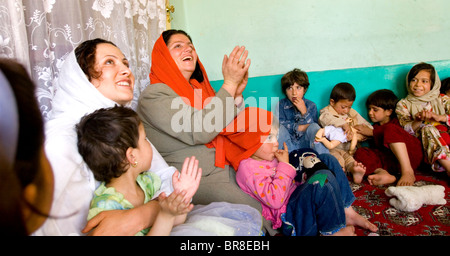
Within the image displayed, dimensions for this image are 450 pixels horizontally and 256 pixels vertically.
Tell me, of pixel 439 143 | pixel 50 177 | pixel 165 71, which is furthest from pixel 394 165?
pixel 50 177

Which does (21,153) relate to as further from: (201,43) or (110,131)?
(201,43)

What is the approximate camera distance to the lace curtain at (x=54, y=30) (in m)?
1.05

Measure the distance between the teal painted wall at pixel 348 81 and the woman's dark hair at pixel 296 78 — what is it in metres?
0.20

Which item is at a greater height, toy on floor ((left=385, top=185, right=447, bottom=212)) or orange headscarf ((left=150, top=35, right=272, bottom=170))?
→ orange headscarf ((left=150, top=35, right=272, bottom=170))

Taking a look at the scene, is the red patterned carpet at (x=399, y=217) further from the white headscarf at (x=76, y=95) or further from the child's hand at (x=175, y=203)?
the white headscarf at (x=76, y=95)

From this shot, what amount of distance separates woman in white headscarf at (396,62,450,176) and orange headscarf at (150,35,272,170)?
1.33 metres

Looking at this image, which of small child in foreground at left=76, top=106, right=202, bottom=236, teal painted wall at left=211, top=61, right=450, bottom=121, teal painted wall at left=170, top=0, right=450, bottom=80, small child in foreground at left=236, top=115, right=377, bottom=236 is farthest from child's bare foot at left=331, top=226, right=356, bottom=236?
teal painted wall at left=170, top=0, right=450, bottom=80

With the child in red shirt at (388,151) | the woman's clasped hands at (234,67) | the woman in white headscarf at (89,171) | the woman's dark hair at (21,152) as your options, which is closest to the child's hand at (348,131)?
the child in red shirt at (388,151)

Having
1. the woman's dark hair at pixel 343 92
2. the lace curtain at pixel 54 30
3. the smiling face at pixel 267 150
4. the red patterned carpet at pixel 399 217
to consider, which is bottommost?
the red patterned carpet at pixel 399 217

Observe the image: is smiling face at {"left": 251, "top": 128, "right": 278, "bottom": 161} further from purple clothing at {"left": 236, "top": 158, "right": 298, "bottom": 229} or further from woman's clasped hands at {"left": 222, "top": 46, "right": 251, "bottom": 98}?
woman's clasped hands at {"left": 222, "top": 46, "right": 251, "bottom": 98}

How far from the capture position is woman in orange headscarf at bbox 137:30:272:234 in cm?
124

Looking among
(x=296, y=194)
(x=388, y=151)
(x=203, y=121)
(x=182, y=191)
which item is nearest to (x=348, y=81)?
(x=388, y=151)

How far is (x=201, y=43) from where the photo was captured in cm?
284
